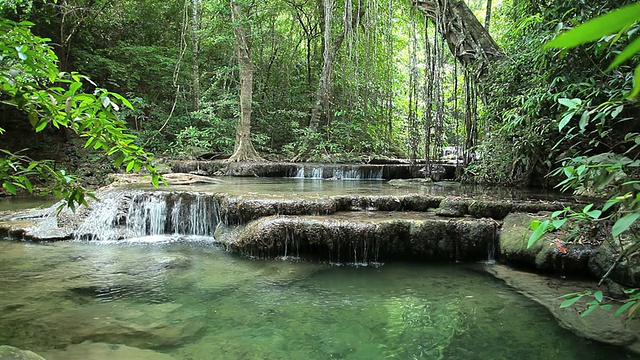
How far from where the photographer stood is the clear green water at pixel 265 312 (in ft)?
9.19

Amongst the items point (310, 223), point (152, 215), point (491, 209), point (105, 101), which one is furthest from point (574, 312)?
point (152, 215)

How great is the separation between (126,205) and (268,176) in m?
4.15

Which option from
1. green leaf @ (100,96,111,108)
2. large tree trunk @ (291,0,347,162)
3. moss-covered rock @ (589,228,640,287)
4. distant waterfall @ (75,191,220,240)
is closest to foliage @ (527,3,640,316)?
moss-covered rock @ (589,228,640,287)

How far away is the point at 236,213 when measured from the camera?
5621 mm

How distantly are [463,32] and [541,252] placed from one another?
5.06 meters

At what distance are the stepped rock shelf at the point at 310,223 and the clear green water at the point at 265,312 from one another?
10.4 inches

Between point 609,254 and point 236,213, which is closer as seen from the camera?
point 609,254

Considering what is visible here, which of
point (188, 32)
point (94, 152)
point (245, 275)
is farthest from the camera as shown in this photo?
point (188, 32)

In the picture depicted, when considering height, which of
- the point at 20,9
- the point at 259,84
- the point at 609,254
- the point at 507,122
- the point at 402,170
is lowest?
the point at 609,254

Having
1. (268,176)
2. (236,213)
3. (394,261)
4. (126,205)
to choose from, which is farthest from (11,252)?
(268,176)

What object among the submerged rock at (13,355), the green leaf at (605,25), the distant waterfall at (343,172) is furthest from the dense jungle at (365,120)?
the submerged rock at (13,355)

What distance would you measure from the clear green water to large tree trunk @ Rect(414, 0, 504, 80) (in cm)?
469

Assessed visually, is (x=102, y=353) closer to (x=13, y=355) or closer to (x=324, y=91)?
(x=13, y=355)

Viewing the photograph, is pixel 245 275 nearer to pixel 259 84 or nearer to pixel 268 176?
pixel 268 176
